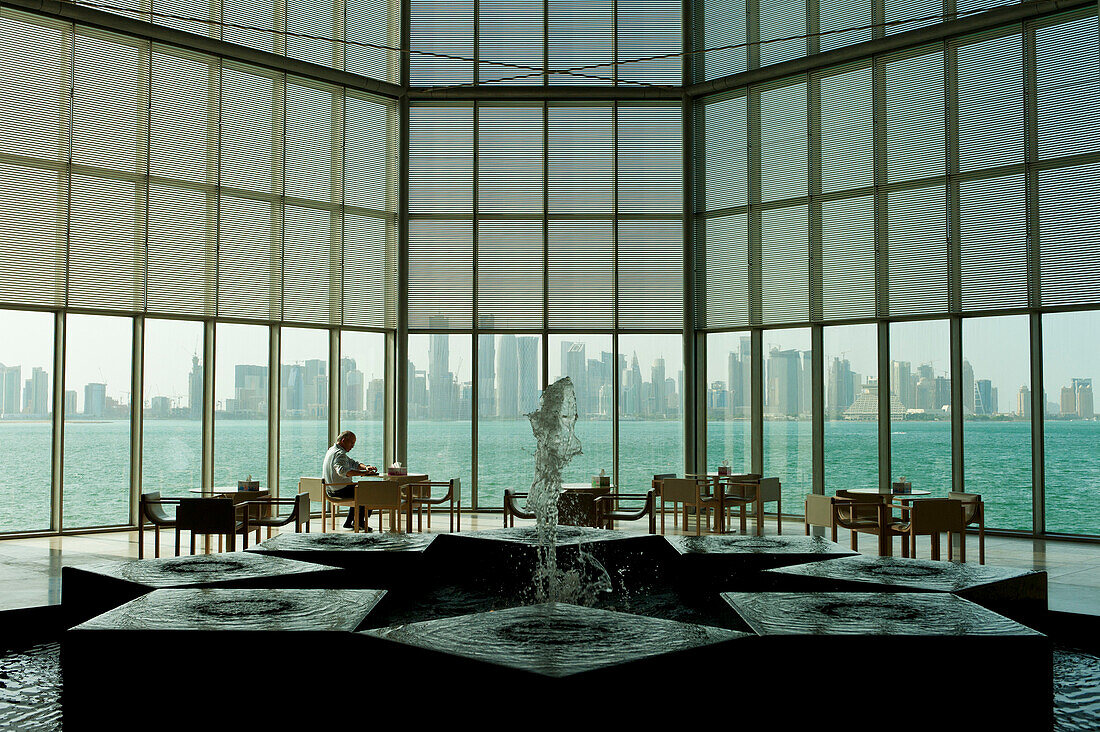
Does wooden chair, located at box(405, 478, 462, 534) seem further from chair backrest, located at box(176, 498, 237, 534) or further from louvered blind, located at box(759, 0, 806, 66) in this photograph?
louvered blind, located at box(759, 0, 806, 66)

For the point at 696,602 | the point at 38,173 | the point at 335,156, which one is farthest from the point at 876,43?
the point at 38,173

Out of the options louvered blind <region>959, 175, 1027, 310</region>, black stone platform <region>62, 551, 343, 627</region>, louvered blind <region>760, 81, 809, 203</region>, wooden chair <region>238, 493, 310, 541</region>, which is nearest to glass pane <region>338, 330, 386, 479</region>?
wooden chair <region>238, 493, 310, 541</region>

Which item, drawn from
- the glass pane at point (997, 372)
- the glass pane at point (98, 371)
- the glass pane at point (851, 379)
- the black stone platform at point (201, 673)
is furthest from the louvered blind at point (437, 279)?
the black stone platform at point (201, 673)

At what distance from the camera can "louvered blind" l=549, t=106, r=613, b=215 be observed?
1098cm

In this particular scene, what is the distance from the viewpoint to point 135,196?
365 inches

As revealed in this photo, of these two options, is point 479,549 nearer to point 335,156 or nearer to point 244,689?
point 244,689

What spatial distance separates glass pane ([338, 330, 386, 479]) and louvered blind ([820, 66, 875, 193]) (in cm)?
562

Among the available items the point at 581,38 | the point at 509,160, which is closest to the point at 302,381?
the point at 509,160

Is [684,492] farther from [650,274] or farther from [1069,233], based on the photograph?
[1069,233]

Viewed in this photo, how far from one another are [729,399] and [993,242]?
3333mm

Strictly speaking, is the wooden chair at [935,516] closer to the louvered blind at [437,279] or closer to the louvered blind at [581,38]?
the louvered blind at [437,279]

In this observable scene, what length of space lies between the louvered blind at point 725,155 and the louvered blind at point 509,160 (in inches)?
80.2

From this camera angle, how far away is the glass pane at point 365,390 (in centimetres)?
1065

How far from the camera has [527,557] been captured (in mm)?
5090
